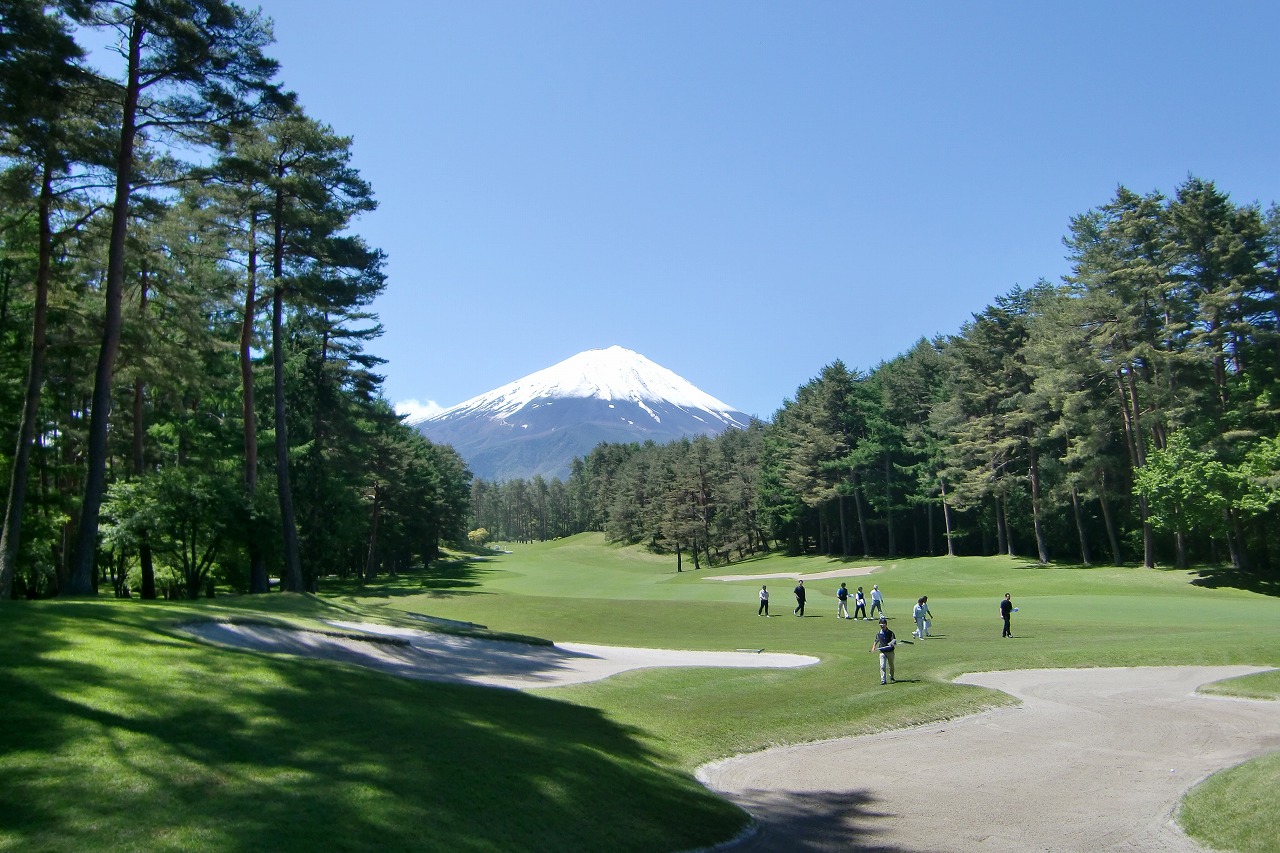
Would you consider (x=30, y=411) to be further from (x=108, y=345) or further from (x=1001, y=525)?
(x=1001, y=525)

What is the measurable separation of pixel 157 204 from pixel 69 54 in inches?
182

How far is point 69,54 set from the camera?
19.2 m

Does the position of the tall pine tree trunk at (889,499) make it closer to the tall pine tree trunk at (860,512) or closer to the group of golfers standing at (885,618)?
the tall pine tree trunk at (860,512)

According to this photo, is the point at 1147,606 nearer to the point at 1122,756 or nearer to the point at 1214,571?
the point at 1214,571

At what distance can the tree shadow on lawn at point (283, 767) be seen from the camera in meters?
6.98

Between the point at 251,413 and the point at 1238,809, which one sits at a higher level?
the point at 251,413

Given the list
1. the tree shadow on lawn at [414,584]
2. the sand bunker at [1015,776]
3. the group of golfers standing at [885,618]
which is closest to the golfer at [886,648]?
the group of golfers standing at [885,618]

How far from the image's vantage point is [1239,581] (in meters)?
41.8

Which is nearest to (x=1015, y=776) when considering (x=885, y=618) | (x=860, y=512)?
(x=885, y=618)

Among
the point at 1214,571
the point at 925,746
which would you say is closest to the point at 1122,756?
the point at 925,746

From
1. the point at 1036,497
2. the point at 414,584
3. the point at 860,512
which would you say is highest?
the point at 1036,497

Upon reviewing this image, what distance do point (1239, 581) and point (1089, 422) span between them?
525 inches

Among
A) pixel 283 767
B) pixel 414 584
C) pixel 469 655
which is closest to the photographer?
pixel 283 767

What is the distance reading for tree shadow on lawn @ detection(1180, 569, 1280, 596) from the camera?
40469 millimetres
